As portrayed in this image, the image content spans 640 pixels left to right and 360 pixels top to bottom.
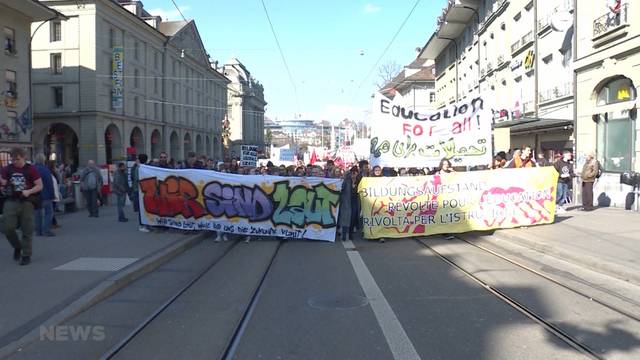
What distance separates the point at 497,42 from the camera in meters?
32.1

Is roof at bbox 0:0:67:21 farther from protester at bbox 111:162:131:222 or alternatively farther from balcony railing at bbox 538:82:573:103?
balcony railing at bbox 538:82:573:103

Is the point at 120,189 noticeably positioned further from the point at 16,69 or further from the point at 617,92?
the point at 16,69

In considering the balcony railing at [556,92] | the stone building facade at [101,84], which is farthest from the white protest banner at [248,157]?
the stone building facade at [101,84]

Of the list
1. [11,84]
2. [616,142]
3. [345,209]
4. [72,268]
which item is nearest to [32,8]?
[11,84]

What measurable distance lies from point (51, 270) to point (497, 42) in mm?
29492

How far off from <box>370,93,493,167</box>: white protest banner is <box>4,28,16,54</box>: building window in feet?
85.5

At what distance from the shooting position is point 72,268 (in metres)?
8.00

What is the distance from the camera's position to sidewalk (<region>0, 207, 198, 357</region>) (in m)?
5.86

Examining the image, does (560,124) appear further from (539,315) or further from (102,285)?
(102,285)

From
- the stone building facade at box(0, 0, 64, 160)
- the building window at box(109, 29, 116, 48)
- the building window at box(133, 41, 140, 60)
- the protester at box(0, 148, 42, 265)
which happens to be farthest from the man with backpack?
the building window at box(133, 41, 140, 60)

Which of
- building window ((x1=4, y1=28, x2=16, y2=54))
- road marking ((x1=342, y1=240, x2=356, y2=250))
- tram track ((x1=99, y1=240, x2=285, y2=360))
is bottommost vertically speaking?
tram track ((x1=99, y1=240, x2=285, y2=360))

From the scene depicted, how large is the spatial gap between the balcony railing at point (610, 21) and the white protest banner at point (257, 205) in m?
10.8

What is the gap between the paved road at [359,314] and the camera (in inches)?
192

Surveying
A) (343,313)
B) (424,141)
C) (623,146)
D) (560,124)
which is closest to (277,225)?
(424,141)
